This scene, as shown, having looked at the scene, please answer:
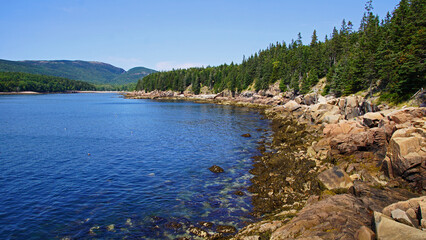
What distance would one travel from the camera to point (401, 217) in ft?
34.7

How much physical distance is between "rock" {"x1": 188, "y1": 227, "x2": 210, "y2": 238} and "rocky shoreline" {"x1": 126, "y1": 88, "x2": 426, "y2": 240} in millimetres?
428

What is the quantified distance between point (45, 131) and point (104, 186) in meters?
36.8

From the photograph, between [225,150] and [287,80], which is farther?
[287,80]

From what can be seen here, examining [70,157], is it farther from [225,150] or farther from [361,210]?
[361,210]

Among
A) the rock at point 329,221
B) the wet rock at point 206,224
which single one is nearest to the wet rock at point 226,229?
the wet rock at point 206,224

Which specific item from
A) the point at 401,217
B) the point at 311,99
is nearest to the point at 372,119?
the point at 401,217

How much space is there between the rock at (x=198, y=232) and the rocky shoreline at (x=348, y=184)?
0.43 metres

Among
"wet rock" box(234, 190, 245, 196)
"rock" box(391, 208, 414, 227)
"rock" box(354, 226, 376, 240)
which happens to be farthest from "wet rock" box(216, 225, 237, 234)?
"rock" box(391, 208, 414, 227)

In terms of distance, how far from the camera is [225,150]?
36.9 m

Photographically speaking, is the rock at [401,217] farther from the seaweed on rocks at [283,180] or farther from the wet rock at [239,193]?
the wet rock at [239,193]

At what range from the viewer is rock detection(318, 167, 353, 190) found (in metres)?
20.0

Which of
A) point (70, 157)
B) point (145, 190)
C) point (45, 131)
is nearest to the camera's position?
point (145, 190)

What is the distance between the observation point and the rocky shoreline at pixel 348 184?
37.7 ft

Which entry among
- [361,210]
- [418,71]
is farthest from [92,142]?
[418,71]
